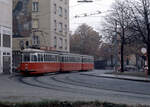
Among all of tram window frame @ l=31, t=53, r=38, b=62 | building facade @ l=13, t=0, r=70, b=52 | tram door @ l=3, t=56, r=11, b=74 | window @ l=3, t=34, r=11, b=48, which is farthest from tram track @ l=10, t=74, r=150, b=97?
building facade @ l=13, t=0, r=70, b=52

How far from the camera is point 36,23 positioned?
184ft

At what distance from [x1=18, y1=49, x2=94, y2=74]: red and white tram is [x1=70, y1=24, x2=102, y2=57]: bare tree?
3334 centimetres

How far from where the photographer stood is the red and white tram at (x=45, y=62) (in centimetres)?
3231

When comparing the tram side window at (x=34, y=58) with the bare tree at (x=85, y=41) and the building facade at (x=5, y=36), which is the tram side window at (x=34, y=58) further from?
the bare tree at (x=85, y=41)

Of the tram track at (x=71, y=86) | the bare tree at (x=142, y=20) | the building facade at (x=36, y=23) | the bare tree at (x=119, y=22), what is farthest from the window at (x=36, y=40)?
the tram track at (x=71, y=86)

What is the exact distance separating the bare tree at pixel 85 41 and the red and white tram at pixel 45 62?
109 feet

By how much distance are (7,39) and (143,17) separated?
727 inches

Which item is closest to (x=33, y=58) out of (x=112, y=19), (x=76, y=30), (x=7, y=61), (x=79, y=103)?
(x=7, y=61)

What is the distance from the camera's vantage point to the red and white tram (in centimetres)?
3231

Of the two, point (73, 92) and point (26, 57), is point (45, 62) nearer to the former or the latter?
point (26, 57)

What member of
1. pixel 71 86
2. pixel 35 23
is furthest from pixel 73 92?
pixel 35 23

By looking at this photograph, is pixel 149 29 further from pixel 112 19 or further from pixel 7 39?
pixel 7 39

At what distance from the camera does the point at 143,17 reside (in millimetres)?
37250

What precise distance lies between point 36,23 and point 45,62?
74.8 feet
